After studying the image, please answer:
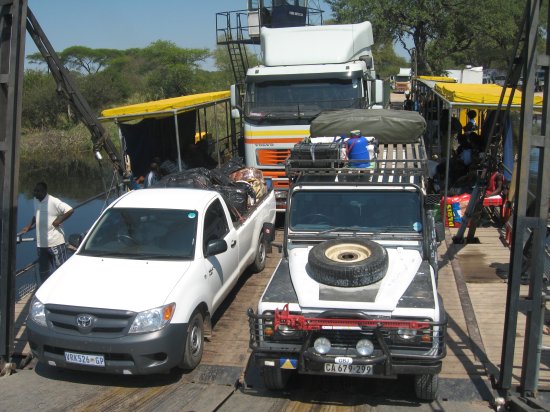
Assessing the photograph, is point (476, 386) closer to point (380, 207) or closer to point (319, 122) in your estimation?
point (380, 207)

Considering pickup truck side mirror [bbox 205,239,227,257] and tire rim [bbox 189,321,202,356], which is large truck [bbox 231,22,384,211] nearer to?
pickup truck side mirror [bbox 205,239,227,257]

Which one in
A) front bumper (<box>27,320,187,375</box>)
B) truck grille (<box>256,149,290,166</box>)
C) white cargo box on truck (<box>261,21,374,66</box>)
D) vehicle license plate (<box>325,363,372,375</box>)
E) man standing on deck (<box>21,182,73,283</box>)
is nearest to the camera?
vehicle license plate (<box>325,363,372,375</box>)

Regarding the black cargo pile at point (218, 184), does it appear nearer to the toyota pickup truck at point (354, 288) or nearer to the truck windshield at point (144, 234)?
the truck windshield at point (144, 234)

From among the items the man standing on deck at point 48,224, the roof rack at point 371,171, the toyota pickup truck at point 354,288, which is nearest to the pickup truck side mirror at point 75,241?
the man standing on deck at point 48,224

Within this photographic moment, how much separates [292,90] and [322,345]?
7921 millimetres

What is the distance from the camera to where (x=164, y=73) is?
5231 cm

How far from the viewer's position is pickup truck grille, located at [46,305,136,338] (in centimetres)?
560

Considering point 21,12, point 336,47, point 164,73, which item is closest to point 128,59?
point 164,73

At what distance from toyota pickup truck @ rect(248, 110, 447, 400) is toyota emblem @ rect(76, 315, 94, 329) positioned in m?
1.62

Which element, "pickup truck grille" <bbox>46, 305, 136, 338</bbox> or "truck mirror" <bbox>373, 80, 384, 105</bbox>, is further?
"truck mirror" <bbox>373, 80, 384, 105</bbox>

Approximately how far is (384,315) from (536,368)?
1496mm

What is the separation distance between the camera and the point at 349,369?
16.4 feet

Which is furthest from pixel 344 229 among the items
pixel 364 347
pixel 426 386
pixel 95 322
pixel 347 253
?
pixel 95 322

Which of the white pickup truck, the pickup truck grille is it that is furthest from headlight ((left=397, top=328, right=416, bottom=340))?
the pickup truck grille
